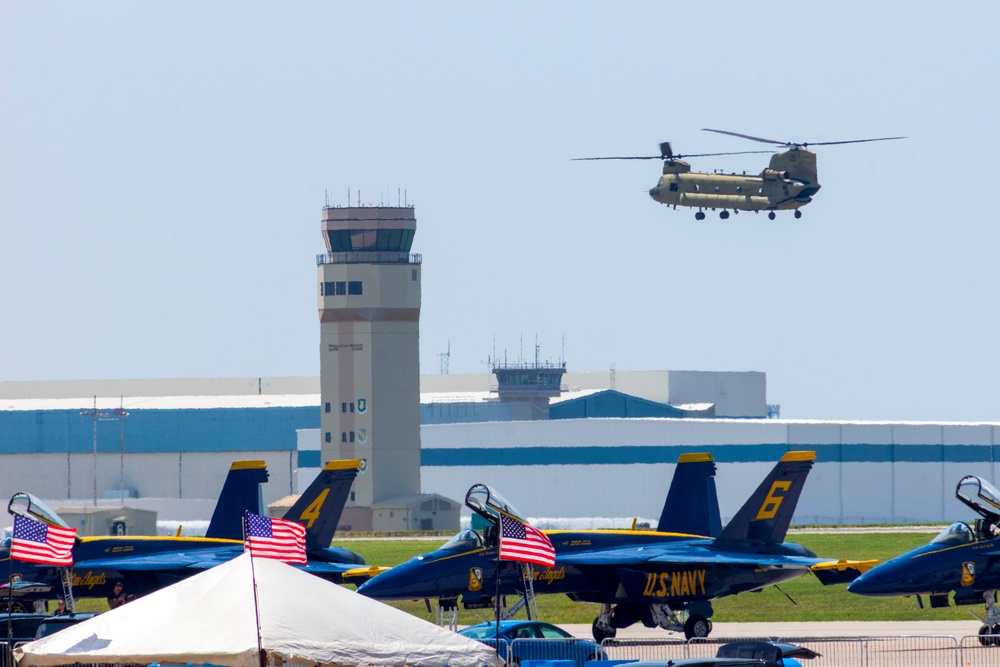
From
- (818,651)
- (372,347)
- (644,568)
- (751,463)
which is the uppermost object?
(372,347)

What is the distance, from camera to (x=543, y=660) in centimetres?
2550

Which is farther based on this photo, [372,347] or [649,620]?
[372,347]

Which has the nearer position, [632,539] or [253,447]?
[632,539]

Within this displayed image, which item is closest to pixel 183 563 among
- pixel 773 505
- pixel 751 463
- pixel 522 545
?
pixel 522 545

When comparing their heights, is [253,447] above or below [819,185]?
below

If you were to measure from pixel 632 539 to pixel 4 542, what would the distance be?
13725 millimetres

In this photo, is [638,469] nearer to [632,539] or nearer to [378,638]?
[632,539]

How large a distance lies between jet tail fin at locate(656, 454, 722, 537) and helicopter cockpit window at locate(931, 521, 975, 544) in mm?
5294

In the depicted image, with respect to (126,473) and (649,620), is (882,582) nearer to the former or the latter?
(649,620)

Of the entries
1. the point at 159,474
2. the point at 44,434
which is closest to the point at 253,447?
the point at 159,474

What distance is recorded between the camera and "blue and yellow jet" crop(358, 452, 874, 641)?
32.6m

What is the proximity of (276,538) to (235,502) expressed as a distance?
7.28 m

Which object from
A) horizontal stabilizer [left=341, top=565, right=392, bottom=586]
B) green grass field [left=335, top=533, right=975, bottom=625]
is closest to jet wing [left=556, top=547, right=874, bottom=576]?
green grass field [left=335, top=533, right=975, bottom=625]

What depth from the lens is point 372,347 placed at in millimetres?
103375
